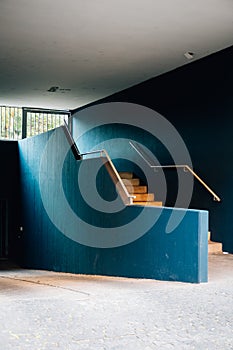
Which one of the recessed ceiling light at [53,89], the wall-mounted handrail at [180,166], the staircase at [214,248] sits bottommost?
the staircase at [214,248]

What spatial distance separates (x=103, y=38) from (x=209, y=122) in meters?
2.43

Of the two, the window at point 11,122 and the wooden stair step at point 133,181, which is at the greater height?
the window at point 11,122

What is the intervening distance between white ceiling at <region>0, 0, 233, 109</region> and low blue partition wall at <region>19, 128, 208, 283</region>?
148 cm

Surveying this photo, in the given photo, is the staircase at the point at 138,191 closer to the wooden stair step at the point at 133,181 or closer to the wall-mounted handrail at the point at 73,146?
the wooden stair step at the point at 133,181

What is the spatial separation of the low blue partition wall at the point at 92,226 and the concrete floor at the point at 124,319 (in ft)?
2.04

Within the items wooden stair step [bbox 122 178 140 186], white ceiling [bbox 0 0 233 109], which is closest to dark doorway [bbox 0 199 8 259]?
white ceiling [bbox 0 0 233 109]

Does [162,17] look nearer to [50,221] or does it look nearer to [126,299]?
[126,299]

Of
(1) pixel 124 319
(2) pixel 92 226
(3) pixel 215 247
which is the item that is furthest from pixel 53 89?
(1) pixel 124 319

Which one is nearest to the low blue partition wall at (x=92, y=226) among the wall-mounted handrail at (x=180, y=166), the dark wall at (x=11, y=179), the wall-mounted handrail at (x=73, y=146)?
the wall-mounted handrail at (x=73, y=146)

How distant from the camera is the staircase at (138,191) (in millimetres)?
8758

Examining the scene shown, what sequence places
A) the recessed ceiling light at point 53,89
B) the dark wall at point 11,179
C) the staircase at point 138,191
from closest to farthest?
1. the staircase at point 138,191
2. the recessed ceiling light at point 53,89
3. the dark wall at point 11,179

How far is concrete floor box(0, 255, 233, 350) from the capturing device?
3.21 metres

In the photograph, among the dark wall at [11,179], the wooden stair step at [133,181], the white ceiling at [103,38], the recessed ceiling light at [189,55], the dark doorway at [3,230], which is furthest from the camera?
the dark doorway at [3,230]

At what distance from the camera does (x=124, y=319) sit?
12.3 feet
